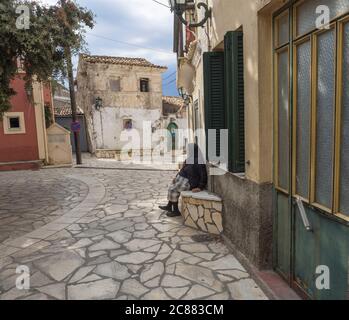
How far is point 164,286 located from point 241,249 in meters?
1.25

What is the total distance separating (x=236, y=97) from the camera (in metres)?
3.82

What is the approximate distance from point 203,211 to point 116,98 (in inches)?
752

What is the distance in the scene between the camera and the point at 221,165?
15.9 ft

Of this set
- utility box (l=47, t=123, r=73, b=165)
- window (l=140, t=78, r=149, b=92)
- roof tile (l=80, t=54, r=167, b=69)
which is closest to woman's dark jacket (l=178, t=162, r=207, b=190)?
utility box (l=47, t=123, r=73, b=165)

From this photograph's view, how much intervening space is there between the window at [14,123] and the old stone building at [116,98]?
7814 millimetres

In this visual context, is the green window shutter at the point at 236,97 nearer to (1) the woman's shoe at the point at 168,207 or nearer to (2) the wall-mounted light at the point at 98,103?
(1) the woman's shoe at the point at 168,207

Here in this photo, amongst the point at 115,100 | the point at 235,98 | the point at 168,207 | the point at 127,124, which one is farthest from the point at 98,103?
the point at 235,98

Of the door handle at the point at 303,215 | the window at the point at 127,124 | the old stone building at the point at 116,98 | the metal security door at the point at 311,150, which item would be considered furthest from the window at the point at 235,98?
the window at the point at 127,124

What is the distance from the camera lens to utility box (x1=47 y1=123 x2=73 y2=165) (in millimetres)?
14898

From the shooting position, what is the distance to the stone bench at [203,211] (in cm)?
491

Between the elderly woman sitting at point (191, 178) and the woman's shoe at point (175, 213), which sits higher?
the elderly woman sitting at point (191, 178)

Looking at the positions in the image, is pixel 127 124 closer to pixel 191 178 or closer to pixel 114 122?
pixel 114 122

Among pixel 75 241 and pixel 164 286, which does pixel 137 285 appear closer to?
pixel 164 286

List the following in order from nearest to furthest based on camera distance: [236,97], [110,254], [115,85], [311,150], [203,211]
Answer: [311,150], [236,97], [110,254], [203,211], [115,85]
